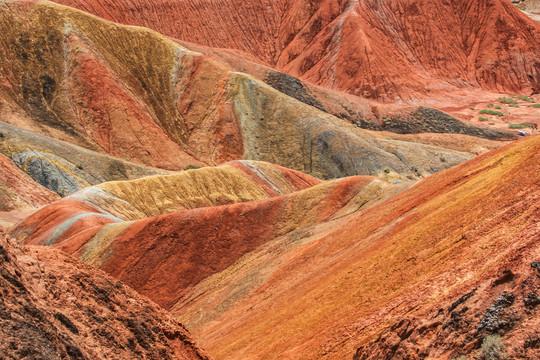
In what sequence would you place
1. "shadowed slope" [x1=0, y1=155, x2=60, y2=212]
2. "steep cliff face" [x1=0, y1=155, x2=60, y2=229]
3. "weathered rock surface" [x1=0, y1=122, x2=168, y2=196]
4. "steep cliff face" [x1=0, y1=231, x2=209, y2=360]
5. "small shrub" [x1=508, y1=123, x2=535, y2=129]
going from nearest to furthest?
"steep cliff face" [x1=0, y1=231, x2=209, y2=360], "steep cliff face" [x1=0, y1=155, x2=60, y2=229], "shadowed slope" [x1=0, y1=155, x2=60, y2=212], "weathered rock surface" [x1=0, y1=122, x2=168, y2=196], "small shrub" [x1=508, y1=123, x2=535, y2=129]

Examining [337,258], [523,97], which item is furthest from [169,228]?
[523,97]

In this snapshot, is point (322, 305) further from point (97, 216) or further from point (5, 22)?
point (5, 22)

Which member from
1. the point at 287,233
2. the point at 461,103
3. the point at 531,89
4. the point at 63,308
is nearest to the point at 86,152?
the point at 287,233

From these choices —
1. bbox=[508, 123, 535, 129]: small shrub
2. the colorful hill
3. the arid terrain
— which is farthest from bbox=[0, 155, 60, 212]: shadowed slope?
bbox=[508, 123, 535, 129]: small shrub

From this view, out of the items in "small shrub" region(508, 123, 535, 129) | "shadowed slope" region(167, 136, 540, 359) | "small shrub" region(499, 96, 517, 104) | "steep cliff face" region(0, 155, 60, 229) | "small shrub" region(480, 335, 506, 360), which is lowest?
"small shrub" region(508, 123, 535, 129)

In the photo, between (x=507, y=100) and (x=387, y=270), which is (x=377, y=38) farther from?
(x=387, y=270)

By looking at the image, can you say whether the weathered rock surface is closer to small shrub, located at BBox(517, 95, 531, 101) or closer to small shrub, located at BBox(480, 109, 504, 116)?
small shrub, located at BBox(480, 109, 504, 116)
